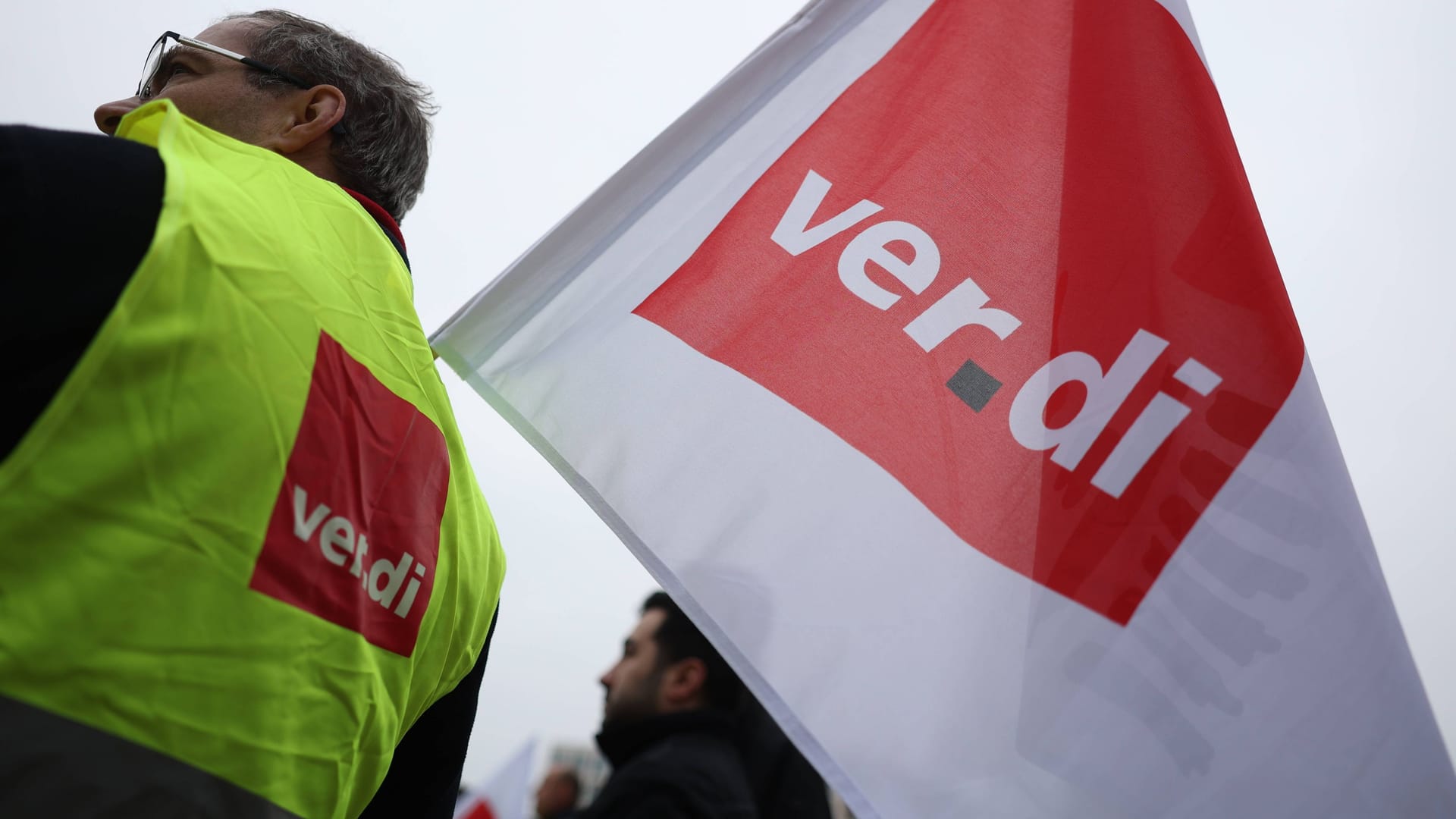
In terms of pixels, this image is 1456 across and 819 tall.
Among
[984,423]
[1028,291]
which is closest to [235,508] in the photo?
[984,423]

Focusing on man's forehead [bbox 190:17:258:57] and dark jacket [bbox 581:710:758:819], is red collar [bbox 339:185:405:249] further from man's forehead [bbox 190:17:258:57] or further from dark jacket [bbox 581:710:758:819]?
dark jacket [bbox 581:710:758:819]

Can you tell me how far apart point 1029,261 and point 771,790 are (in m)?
2.24

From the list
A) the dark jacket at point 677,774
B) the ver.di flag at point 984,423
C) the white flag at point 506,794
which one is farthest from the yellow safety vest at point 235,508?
the white flag at point 506,794

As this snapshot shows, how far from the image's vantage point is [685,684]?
3.57m

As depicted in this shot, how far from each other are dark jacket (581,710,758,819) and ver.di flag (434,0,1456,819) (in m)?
1.45

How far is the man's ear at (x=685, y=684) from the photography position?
3518 mm

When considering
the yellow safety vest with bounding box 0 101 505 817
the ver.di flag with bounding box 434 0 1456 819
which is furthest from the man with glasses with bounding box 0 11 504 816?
the ver.di flag with bounding box 434 0 1456 819

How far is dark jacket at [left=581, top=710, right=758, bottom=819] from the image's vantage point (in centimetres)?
287

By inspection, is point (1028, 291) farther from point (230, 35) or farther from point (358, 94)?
point (230, 35)

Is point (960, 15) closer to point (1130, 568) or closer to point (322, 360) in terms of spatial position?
point (1130, 568)

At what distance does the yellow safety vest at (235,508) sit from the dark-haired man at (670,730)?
177 centimetres

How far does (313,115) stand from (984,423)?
1.31 meters

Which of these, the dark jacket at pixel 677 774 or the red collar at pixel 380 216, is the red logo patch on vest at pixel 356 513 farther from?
the dark jacket at pixel 677 774

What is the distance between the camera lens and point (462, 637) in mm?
1397
